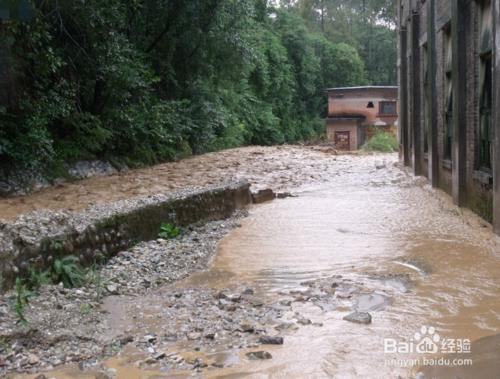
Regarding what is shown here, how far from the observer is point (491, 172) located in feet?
29.2

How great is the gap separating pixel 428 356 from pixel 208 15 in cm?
1656

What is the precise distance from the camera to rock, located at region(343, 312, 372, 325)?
493 cm

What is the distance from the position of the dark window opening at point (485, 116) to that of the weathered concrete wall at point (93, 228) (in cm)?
448

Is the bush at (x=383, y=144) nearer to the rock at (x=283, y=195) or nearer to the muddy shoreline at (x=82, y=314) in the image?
the rock at (x=283, y=195)

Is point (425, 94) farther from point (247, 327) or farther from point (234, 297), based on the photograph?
point (247, 327)

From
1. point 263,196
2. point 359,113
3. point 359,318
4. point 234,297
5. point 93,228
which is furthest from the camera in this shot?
point 359,113

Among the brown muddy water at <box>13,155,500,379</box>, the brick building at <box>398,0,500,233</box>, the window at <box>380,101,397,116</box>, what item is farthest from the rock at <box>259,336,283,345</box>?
the window at <box>380,101,397,116</box>

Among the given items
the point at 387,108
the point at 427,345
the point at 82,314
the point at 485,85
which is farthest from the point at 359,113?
the point at 427,345

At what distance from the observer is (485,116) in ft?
30.3

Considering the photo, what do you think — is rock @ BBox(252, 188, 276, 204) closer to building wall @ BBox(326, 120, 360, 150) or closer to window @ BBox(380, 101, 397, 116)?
building wall @ BBox(326, 120, 360, 150)

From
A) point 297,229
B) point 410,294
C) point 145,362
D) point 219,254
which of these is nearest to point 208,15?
point 297,229

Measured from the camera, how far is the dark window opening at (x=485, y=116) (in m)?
9.04

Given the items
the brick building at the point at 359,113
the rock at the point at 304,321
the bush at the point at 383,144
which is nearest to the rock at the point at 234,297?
the rock at the point at 304,321

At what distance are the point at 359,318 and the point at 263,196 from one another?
8358 mm
